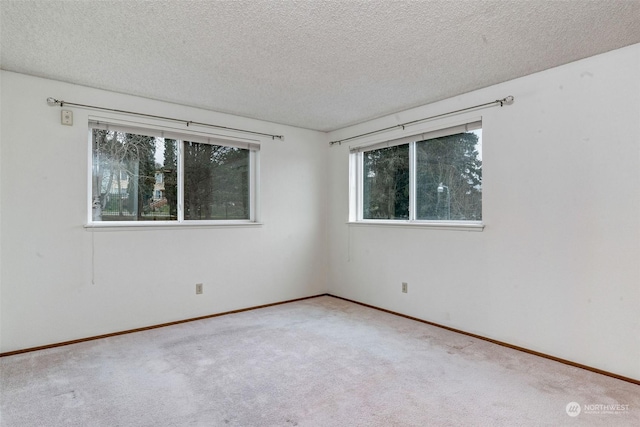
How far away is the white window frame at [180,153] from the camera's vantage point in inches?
131

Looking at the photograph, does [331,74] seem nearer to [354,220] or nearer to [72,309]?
[354,220]

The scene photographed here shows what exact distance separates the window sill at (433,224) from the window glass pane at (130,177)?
234cm

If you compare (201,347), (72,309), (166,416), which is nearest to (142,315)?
(72,309)

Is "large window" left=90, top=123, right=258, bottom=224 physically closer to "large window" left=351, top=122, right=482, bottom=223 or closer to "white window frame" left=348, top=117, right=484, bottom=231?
"white window frame" left=348, top=117, right=484, bottom=231

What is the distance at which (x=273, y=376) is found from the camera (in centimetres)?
248

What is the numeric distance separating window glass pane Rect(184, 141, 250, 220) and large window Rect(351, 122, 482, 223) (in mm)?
1488

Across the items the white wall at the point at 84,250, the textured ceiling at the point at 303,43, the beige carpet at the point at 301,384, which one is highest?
the textured ceiling at the point at 303,43

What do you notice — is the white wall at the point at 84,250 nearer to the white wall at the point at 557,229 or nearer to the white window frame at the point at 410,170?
the white window frame at the point at 410,170

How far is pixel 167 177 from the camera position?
3.80 meters

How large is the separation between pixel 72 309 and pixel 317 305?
256 cm

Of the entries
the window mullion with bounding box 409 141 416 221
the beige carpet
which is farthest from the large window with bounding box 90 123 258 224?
the window mullion with bounding box 409 141 416 221

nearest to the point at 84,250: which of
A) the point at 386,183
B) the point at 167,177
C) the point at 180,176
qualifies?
the point at 167,177

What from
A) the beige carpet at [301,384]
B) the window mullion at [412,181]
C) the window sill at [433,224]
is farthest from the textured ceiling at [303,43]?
the beige carpet at [301,384]

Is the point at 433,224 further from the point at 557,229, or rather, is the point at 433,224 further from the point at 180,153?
the point at 180,153
